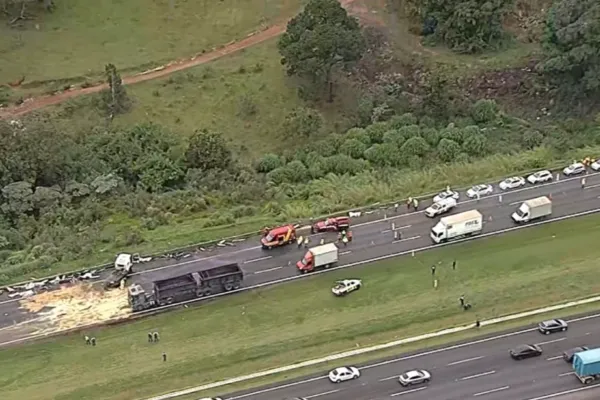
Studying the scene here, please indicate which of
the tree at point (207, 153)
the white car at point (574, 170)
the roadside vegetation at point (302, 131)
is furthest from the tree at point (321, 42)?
the white car at point (574, 170)

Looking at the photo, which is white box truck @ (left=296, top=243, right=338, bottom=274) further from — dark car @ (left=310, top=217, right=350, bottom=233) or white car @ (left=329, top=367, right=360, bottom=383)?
white car @ (left=329, top=367, right=360, bottom=383)

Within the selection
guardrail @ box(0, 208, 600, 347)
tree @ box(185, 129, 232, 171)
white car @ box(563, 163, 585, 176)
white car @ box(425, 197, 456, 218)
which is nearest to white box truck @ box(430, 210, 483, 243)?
guardrail @ box(0, 208, 600, 347)

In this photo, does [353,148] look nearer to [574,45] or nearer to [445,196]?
[445,196]

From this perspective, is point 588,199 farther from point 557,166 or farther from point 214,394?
point 214,394

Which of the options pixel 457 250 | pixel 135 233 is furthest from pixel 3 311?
pixel 457 250

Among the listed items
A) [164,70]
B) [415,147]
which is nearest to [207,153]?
[415,147]

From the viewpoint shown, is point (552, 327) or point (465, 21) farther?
point (465, 21)
